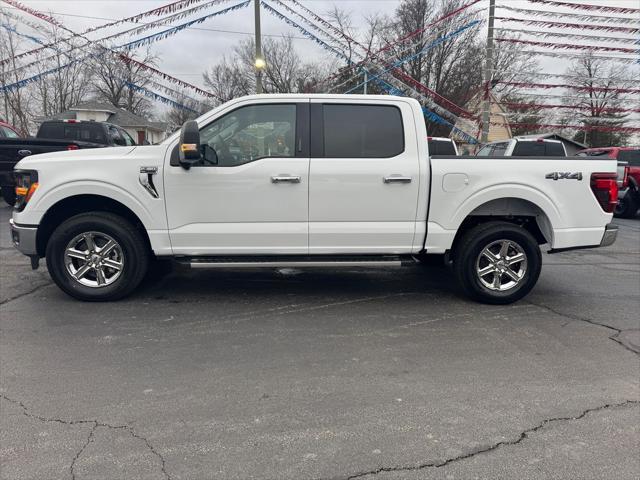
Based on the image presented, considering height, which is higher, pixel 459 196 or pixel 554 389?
pixel 459 196

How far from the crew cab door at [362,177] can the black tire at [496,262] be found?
65 centimetres

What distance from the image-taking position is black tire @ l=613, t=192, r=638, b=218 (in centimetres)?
1258

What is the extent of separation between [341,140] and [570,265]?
183 inches

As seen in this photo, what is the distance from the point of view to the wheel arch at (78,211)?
4559 millimetres

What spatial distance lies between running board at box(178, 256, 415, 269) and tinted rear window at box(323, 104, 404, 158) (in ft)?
3.46

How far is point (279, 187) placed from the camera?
14.5ft

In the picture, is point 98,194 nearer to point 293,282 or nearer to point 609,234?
point 293,282

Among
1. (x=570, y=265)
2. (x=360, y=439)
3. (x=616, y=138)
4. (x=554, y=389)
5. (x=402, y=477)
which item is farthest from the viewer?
(x=616, y=138)

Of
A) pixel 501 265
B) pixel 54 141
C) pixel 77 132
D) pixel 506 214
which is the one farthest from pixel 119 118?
pixel 501 265

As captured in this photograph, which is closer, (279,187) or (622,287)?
(279,187)

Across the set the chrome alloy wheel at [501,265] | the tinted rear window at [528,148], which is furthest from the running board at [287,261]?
the tinted rear window at [528,148]

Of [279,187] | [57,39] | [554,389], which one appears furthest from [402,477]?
[57,39]

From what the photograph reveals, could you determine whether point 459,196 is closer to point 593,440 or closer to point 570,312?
point 570,312

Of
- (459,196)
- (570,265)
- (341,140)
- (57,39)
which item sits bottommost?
(570,265)
